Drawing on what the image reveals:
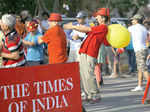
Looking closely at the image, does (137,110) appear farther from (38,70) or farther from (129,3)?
(129,3)

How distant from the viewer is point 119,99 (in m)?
9.02

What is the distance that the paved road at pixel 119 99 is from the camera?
7980 mm

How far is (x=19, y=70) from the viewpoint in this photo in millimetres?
5164

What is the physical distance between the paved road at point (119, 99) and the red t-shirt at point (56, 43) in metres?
1.07

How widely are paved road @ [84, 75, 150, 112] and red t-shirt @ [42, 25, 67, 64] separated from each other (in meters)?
1.07

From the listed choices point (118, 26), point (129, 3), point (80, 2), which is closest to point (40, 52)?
point (118, 26)

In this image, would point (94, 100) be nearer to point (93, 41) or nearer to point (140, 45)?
point (93, 41)

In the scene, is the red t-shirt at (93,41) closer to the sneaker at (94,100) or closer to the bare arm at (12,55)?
the sneaker at (94,100)

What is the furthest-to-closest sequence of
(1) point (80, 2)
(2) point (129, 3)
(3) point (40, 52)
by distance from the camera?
(2) point (129, 3) < (1) point (80, 2) < (3) point (40, 52)

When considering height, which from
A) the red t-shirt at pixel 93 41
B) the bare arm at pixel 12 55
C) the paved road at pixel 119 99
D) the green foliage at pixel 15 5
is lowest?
the paved road at pixel 119 99

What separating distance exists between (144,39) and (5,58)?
4464 millimetres

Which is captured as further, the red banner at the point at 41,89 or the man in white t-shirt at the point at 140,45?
the man in white t-shirt at the point at 140,45

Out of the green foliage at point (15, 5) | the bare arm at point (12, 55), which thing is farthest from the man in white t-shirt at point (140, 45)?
the green foliage at point (15, 5)

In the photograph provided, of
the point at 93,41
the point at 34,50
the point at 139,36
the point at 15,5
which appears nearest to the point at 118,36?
the point at 93,41
